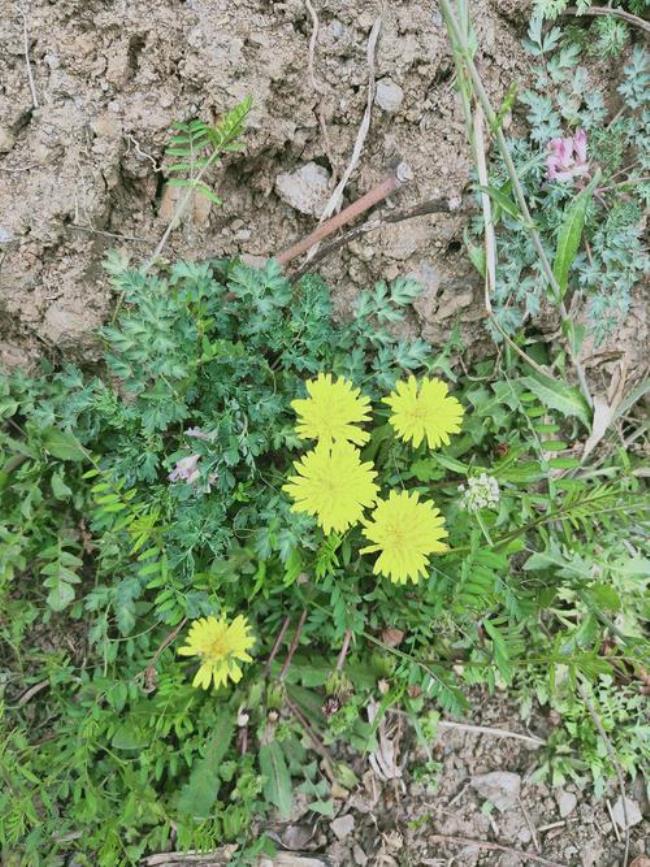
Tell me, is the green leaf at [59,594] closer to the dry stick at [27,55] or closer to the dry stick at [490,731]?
the dry stick at [490,731]

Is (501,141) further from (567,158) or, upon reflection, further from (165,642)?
(165,642)

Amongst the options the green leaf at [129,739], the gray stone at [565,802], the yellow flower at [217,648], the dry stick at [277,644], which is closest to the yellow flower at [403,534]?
the yellow flower at [217,648]

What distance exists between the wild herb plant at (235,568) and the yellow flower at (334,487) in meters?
0.13

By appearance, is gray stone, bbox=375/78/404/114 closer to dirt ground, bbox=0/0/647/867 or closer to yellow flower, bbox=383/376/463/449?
dirt ground, bbox=0/0/647/867

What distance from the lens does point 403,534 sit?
220 centimetres

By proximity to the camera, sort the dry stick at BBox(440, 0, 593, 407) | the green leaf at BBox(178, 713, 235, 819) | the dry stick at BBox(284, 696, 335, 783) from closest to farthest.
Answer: the dry stick at BBox(440, 0, 593, 407) < the green leaf at BBox(178, 713, 235, 819) < the dry stick at BBox(284, 696, 335, 783)

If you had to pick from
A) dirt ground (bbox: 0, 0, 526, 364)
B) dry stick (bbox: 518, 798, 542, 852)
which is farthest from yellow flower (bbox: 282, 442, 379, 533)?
dry stick (bbox: 518, 798, 542, 852)

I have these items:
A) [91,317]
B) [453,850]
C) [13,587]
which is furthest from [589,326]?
[13,587]

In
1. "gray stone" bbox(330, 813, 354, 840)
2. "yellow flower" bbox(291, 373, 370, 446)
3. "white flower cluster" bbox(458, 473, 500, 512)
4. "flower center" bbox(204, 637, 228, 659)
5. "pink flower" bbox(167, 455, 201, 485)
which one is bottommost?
"gray stone" bbox(330, 813, 354, 840)

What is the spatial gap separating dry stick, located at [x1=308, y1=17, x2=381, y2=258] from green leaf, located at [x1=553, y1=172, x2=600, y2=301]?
2.35 feet

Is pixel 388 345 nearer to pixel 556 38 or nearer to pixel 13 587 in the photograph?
pixel 556 38

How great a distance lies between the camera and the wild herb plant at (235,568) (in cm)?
237

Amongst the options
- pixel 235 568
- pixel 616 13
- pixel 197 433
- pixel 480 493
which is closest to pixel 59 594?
pixel 235 568

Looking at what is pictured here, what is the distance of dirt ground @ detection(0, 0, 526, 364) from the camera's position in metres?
2.36
